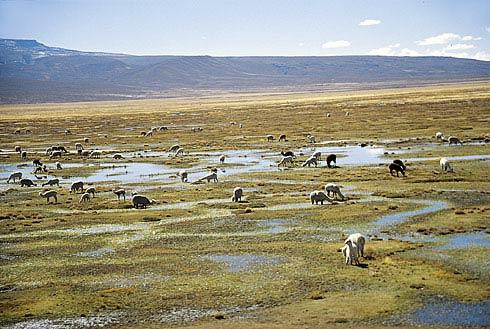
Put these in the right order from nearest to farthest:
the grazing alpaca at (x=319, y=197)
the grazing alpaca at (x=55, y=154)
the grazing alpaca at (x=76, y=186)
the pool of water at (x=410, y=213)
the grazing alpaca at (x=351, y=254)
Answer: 1. the grazing alpaca at (x=351, y=254)
2. the pool of water at (x=410, y=213)
3. the grazing alpaca at (x=319, y=197)
4. the grazing alpaca at (x=76, y=186)
5. the grazing alpaca at (x=55, y=154)

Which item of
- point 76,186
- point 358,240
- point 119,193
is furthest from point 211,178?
point 358,240

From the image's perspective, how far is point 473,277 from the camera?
1891 centimetres

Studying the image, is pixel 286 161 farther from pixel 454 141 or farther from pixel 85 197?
pixel 85 197

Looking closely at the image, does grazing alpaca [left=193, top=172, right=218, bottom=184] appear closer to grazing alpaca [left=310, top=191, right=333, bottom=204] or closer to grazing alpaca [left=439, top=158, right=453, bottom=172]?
grazing alpaca [left=310, top=191, right=333, bottom=204]

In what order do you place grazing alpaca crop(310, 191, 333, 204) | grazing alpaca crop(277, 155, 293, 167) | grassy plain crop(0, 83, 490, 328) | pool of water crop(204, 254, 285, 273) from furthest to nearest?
grazing alpaca crop(277, 155, 293, 167) → grazing alpaca crop(310, 191, 333, 204) → pool of water crop(204, 254, 285, 273) → grassy plain crop(0, 83, 490, 328)

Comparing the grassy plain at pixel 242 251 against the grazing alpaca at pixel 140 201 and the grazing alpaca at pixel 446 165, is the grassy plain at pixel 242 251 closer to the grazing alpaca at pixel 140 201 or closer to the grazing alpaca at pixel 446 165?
the grazing alpaca at pixel 446 165

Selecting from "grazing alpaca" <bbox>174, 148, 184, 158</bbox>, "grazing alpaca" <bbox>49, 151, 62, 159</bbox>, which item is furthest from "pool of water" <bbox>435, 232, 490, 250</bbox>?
"grazing alpaca" <bbox>49, 151, 62, 159</bbox>

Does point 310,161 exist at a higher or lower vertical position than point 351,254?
higher

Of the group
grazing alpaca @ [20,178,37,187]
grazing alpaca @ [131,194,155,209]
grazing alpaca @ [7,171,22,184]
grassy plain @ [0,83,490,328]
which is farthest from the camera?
grazing alpaca @ [7,171,22,184]

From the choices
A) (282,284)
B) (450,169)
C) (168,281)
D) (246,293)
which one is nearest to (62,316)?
(168,281)

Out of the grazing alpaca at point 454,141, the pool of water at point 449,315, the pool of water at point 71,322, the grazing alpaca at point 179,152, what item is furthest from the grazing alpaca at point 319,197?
the grazing alpaca at point 179,152

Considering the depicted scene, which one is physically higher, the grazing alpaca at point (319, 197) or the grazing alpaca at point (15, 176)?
the grazing alpaca at point (319, 197)

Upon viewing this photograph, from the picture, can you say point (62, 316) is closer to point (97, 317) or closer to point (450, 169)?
point (97, 317)

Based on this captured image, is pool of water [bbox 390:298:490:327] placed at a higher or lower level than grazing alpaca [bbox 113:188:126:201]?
lower
